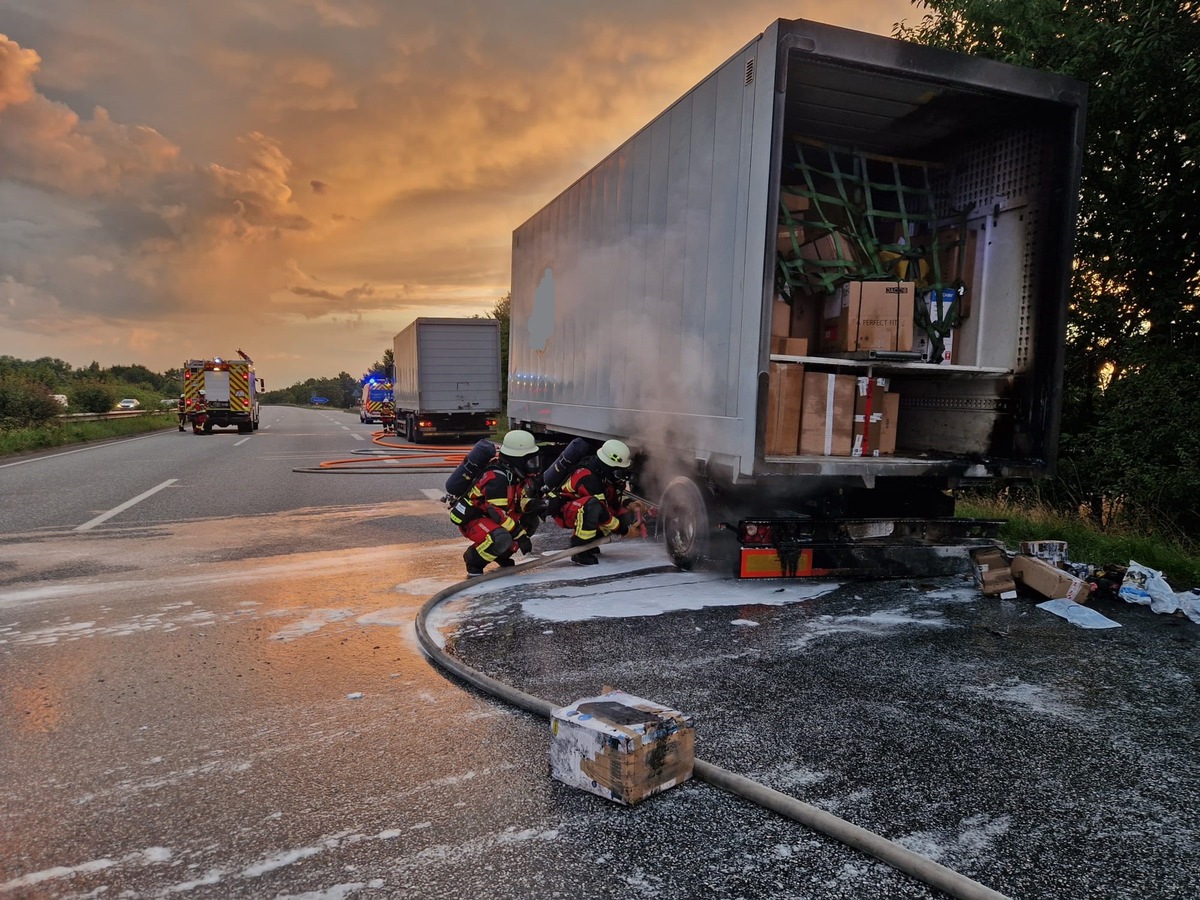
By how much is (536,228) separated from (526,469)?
4551 millimetres

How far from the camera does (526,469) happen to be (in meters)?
5.74

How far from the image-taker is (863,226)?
234 inches

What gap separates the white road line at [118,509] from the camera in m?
8.00

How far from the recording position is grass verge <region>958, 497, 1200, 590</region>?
5.57 meters

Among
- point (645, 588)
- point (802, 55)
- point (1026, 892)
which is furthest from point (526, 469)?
point (1026, 892)

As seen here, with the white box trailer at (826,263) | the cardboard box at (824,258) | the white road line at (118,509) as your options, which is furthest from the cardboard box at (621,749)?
the white road line at (118,509)

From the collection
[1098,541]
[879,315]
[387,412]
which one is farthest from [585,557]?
[387,412]

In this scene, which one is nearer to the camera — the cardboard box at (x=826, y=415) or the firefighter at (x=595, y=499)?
the cardboard box at (x=826, y=415)

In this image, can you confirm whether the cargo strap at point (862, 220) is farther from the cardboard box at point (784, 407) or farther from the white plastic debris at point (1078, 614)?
the white plastic debris at point (1078, 614)

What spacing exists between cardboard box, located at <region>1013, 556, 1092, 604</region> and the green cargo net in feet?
5.86

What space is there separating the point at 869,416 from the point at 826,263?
1.18 metres

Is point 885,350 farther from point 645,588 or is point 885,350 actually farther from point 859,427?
point 645,588

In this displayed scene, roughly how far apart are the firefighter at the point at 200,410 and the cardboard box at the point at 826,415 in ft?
83.6

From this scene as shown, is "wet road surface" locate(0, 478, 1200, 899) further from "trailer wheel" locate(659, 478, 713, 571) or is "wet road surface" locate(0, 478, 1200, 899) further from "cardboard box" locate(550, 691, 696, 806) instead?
"trailer wheel" locate(659, 478, 713, 571)
